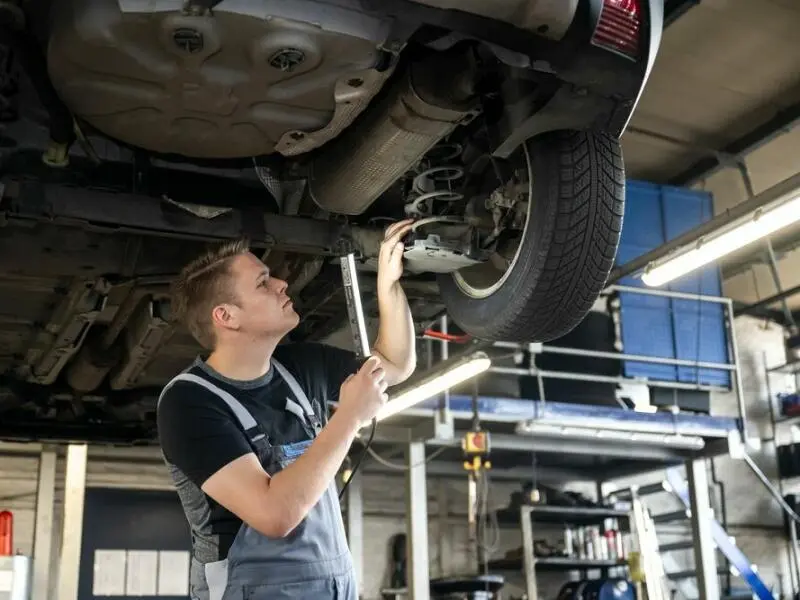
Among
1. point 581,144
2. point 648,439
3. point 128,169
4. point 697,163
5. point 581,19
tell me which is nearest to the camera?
point 581,19

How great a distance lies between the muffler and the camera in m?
2.04

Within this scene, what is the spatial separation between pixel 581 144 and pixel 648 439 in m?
5.15

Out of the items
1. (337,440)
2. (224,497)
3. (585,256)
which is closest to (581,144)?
(585,256)

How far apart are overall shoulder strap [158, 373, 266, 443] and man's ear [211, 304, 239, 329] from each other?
0.54 ft

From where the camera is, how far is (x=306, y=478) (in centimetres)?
161

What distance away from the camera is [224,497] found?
164 cm

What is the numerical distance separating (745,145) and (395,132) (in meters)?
6.44

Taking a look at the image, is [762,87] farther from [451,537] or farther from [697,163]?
[451,537]

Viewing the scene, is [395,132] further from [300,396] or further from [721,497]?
[721,497]

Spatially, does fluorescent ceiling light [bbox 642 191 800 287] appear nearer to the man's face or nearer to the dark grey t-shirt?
the man's face

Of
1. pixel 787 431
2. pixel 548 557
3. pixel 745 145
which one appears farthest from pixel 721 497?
pixel 745 145

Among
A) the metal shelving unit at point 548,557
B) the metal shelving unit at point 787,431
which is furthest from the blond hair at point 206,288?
the metal shelving unit at point 787,431

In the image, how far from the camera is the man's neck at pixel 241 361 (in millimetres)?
1942

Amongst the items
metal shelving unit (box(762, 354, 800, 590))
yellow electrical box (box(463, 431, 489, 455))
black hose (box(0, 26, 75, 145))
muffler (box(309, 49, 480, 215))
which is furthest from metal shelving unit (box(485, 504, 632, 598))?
black hose (box(0, 26, 75, 145))
